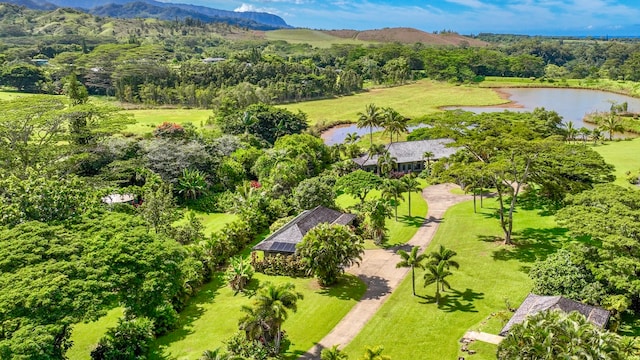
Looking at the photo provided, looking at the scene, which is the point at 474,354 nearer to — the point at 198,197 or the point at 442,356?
the point at 442,356

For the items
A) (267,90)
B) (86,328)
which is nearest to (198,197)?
(86,328)

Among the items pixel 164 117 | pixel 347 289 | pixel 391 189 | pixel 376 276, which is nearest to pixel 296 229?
pixel 347 289

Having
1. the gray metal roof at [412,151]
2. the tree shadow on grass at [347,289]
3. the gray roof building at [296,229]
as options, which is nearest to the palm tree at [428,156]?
the gray metal roof at [412,151]

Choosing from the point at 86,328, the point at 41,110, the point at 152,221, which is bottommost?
the point at 86,328

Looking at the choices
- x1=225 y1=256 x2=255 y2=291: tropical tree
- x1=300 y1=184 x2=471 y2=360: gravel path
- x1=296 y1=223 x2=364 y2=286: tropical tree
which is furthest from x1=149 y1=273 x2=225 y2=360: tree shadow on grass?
x1=300 y1=184 x2=471 y2=360: gravel path

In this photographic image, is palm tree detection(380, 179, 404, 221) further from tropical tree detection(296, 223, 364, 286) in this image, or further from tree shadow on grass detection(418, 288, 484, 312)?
tree shadow on grass detection(418, 288, 484, 312)

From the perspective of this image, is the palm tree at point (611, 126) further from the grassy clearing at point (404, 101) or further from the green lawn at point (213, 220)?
the green lawn at point (213, 220)

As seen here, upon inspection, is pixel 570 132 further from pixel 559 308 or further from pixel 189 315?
pixel 189 315
